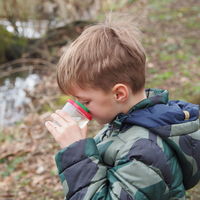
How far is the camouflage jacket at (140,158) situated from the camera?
1.74 meters

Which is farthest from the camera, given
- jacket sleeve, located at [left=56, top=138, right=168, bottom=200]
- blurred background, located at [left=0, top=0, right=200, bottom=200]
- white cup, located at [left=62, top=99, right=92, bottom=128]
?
blurred background, located at [left=0, top=0, right=200, bottom=200]

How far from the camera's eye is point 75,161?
1.85 metres

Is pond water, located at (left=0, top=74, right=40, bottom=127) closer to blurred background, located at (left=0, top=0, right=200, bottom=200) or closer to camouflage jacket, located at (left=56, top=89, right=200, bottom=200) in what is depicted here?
blurred background, located at (left=0, top=0, right=200, bottom=200)

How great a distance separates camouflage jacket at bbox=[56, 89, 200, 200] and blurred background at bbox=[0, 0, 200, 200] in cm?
124

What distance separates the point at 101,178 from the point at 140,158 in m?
0.26

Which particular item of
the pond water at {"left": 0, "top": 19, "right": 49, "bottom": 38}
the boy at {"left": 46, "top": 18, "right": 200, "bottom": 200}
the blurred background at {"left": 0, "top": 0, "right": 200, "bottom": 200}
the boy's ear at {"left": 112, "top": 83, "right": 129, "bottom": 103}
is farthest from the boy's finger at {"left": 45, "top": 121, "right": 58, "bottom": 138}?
the pond water at {"left": 0, "top": 19, "right": 49, "bottom": 38}

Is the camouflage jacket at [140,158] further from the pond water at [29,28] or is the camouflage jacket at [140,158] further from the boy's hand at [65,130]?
the pond water at [29,28]

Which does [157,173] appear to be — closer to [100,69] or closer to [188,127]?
[188,127]

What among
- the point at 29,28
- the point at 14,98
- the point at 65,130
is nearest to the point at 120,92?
the point at 65,130

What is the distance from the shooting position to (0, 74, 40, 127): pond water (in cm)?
630

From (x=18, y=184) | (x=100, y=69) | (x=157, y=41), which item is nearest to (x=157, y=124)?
(x=100, y=69)

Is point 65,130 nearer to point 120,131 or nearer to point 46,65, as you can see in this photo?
point 120,131

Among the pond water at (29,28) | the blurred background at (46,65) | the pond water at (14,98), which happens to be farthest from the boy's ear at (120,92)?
the pond water at (29,28)

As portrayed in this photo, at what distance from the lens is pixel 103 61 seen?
1834 millimetres
